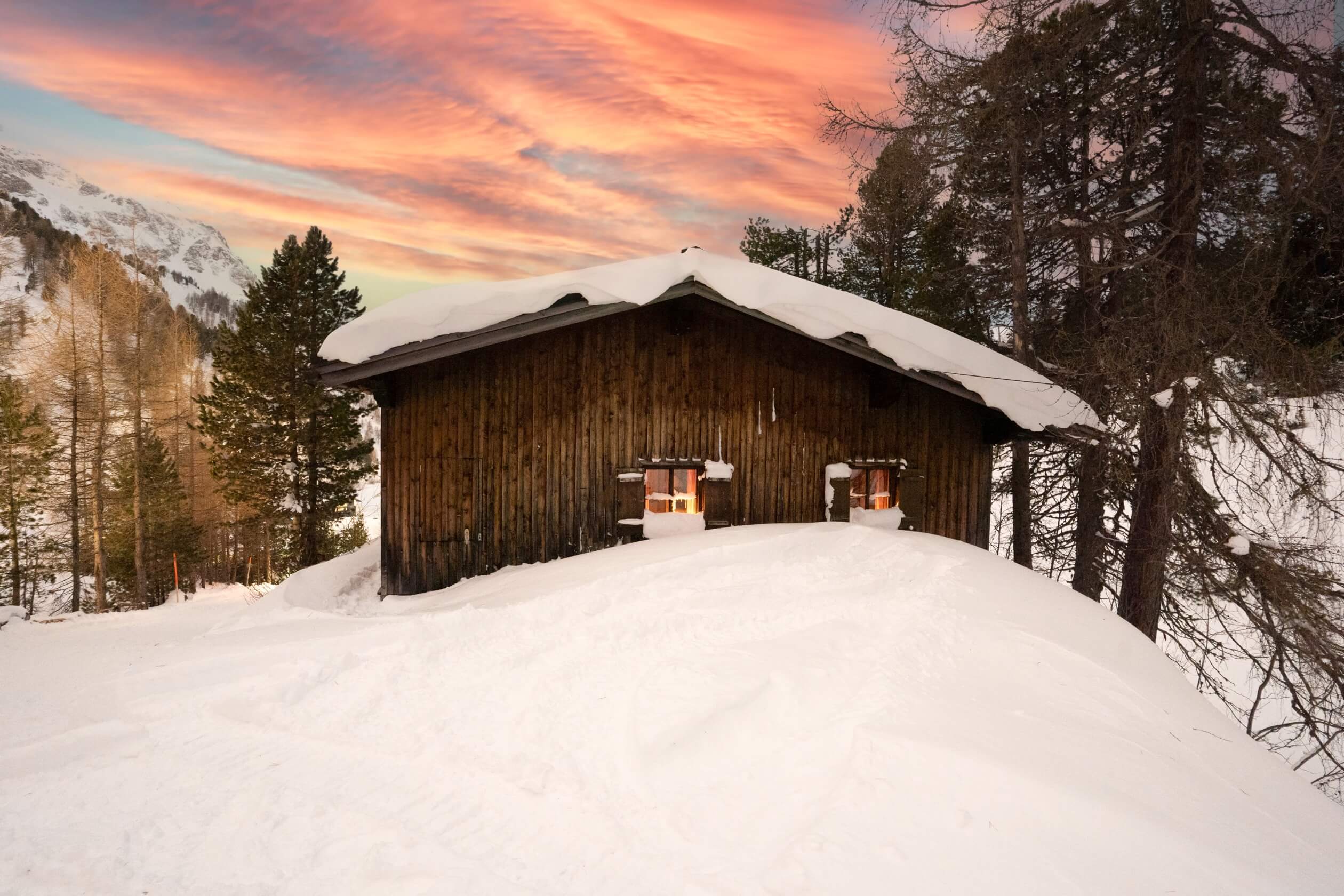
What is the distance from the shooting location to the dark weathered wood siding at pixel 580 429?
898 cm

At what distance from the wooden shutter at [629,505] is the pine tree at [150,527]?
17.0 m

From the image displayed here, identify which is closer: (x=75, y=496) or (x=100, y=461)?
(x=100, y=461)

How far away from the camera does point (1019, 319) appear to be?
10.5 metres

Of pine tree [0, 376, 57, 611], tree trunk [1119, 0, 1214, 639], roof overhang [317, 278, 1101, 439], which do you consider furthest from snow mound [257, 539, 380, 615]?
pine tree [0, 376, 57, 611]

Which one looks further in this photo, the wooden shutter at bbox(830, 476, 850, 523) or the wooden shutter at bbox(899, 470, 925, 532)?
the wooden shutter at bbox(899, 470, 925, 532)

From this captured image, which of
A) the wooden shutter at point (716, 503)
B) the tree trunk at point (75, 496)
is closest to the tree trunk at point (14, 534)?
the tree trunk at point (75, 496)

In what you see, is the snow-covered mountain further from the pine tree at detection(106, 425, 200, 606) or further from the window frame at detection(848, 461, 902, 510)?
the window frame at detection(848, 461, 902, 510)

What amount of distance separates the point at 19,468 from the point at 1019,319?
27.1 meters

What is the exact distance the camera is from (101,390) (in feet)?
54.6

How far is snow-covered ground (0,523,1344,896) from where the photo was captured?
8.36 ft

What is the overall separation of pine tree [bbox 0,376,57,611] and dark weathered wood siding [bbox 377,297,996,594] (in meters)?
15.8

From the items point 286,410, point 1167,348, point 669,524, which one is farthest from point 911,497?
point 286,410

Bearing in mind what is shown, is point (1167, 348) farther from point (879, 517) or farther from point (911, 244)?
point (911, 244)

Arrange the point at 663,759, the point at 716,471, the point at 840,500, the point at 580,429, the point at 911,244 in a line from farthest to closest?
the point at 911,244 → the point at 840,500 → the point at 716,471 → the point at 580,429 → the point at 663,759
